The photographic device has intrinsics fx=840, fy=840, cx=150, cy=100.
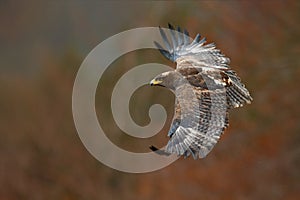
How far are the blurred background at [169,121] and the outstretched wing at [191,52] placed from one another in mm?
3079

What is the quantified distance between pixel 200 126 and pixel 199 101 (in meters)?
0.12

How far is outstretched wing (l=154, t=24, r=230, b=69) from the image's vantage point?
158 inches

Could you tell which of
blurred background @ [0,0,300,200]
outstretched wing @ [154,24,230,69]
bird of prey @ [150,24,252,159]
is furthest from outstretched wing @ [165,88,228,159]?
blurred background @ [0,0,300,200]

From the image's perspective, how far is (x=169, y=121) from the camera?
7496 millimetres

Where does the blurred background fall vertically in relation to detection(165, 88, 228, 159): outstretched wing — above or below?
above

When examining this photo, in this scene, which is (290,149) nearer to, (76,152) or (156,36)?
(156,36)

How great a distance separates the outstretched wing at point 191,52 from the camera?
4.02 m

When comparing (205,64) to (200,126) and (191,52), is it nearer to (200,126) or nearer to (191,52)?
(191,52)

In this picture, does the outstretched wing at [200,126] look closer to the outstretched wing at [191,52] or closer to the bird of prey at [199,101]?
the bird of prey at [199,101]

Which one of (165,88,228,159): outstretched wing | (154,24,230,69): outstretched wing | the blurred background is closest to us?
(165,88,228,159): outstretched wing

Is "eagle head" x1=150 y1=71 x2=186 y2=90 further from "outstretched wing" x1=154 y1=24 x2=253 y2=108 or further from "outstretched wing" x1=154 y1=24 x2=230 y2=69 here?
"outstretched wing" x1=154 y1=24 x2=230 y2=69

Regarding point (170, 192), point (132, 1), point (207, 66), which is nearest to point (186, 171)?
point (170, 192)

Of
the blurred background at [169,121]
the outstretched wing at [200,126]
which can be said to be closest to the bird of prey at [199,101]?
the outstretched wing at [200,126]

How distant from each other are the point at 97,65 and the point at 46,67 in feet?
3.13
